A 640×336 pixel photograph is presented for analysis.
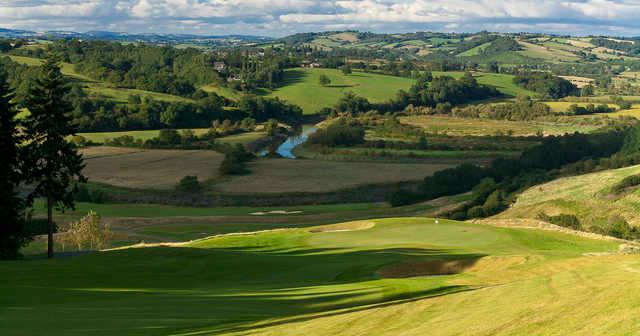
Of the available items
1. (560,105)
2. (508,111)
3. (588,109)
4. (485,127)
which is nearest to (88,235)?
(485,127)

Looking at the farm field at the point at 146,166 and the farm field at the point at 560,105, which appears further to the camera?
the farm field at the point at 560,105

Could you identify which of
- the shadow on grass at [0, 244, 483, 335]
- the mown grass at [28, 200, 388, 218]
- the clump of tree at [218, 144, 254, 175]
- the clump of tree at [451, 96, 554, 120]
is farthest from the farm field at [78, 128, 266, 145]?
the shadow on grass at [0, 244, 483, 335]

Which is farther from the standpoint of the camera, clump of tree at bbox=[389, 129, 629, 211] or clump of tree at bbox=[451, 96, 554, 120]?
clump of tree at bbox=[451, 96, 554, 120]

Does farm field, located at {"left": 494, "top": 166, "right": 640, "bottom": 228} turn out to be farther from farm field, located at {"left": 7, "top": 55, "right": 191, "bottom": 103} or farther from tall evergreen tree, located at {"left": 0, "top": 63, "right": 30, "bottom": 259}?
farm field, located at {"left": 7, "top": 55, "right": 191, "bottom": 103}

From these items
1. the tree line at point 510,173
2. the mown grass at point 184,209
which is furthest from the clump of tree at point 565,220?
the mown grass at point 184,209

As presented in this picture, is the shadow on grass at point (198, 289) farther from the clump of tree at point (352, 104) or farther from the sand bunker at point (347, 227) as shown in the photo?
the clump of tree at point (352, 104)

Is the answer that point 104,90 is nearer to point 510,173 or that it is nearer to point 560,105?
point 510,173
